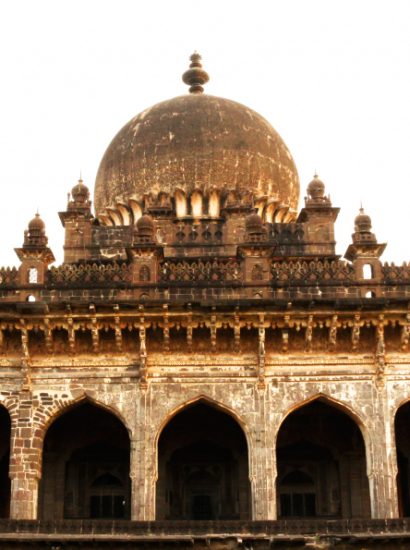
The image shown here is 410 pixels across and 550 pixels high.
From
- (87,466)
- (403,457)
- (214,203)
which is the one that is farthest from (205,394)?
(214,203)

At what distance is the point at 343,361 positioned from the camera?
727 inches

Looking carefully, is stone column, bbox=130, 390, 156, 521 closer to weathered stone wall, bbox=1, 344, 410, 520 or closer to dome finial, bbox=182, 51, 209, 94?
weathered stone wall, bbox=1, 344, 410, 520

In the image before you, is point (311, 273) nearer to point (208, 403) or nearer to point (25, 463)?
point (208, 403)

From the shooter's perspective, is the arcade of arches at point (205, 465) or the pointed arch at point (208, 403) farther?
the arcade of arches at point (205, 465)

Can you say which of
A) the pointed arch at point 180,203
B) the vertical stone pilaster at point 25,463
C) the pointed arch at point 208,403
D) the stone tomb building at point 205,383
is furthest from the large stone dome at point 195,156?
the vertical stone pilaster at point 25,463

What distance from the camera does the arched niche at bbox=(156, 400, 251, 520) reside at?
19.9 m

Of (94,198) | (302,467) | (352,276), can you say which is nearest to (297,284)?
(352,276)

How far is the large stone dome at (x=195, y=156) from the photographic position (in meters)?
23.6

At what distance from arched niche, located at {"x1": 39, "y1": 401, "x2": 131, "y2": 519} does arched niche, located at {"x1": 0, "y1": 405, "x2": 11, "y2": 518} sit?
885 mm

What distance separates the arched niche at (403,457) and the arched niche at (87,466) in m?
5.39

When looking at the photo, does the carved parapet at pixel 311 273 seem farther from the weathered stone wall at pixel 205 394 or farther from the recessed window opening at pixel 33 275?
the recessed window opening at pixel 33 275

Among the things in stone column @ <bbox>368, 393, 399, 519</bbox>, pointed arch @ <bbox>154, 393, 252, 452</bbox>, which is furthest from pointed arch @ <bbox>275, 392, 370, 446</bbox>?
pointed arch @ <bbox>154, 393, 252, 452</bbox>

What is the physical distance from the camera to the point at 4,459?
2038 cm

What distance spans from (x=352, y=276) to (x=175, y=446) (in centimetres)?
484
